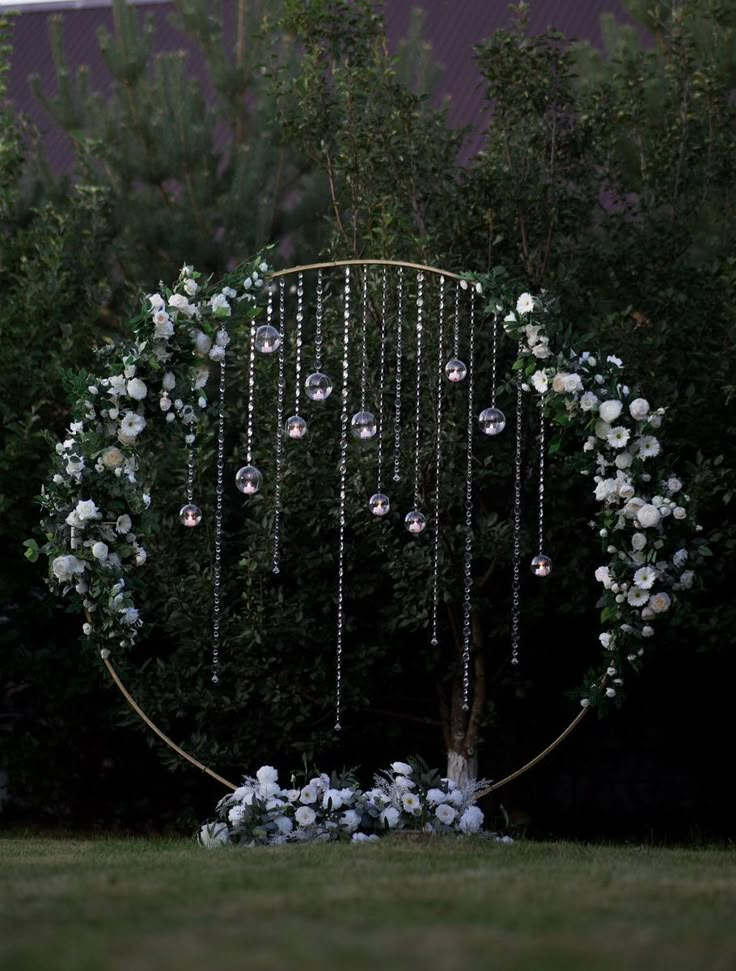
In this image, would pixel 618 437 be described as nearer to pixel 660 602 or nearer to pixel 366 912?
pixel 660 602

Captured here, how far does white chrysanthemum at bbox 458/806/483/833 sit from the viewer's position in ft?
17.9

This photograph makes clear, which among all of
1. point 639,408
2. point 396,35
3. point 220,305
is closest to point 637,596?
point 639,408

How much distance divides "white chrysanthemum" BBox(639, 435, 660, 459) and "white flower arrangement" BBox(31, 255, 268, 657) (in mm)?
1658

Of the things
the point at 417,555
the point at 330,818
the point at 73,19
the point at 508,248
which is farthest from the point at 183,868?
the point at 73,19

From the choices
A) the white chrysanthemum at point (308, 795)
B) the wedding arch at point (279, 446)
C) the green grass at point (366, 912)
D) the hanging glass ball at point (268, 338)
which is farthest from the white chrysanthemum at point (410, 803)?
the hanging glass ball at point (268, 338)

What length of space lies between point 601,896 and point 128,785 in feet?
16.5

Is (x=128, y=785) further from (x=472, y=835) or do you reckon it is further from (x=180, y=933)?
(x=180, y=933)

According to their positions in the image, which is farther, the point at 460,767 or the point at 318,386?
the point at 460,767

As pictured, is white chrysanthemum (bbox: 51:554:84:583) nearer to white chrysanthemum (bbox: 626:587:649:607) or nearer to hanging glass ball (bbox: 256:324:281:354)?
hanging glass ball (bbox: 256:324:281:354)

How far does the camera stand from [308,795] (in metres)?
5.44

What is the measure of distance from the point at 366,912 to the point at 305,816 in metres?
2.24

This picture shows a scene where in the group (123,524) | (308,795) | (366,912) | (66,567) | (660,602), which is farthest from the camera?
(123,524)

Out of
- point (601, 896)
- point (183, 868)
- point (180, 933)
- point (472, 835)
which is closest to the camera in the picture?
point (180, 933)

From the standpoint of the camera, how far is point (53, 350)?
7531 millimetres
